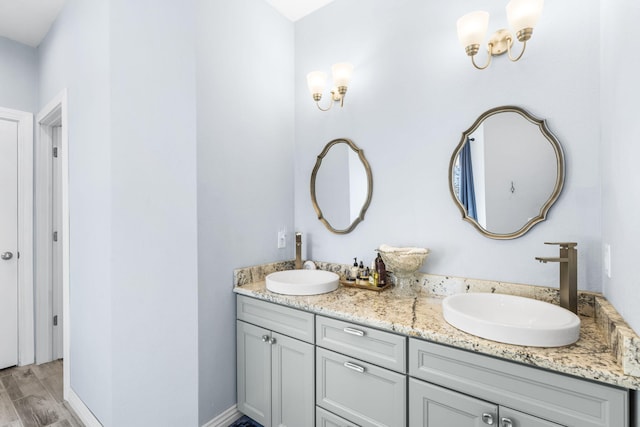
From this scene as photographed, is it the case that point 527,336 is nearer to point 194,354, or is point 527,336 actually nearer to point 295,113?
point 194,354

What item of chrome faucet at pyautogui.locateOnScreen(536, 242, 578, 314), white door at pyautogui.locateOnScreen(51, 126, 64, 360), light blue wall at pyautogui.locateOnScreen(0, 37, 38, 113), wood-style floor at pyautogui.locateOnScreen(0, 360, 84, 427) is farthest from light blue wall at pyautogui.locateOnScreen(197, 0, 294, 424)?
light blue wall at pyautogui.locateOnScreen(0, 37, 38, 113)

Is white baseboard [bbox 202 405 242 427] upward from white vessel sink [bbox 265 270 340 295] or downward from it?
downward

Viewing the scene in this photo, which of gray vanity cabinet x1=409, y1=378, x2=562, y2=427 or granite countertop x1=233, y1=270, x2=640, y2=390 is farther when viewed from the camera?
gray vanity cabinet x1=409, y1=378, x2=562, y2=427

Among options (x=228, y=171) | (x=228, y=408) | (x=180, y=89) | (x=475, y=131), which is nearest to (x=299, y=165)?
(x=228, y=171)

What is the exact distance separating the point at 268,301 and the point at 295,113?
1.39 m

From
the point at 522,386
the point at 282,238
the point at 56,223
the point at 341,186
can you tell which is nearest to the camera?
the point at 522,386

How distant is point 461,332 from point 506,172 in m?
0.85

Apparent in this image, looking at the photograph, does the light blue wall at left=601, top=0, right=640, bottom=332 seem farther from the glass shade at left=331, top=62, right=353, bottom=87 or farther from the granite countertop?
the glass shade at left=331, top=62, right=353, bottom=87

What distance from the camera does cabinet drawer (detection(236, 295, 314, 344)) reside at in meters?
1.56

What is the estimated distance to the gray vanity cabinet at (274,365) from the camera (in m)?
1.56

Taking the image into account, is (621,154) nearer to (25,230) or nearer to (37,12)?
(37,12)

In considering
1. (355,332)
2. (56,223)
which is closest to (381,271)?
(355,332)

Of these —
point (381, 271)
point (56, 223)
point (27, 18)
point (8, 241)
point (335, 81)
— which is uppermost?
point (27, 18)

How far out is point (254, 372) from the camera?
1779 millimetres
